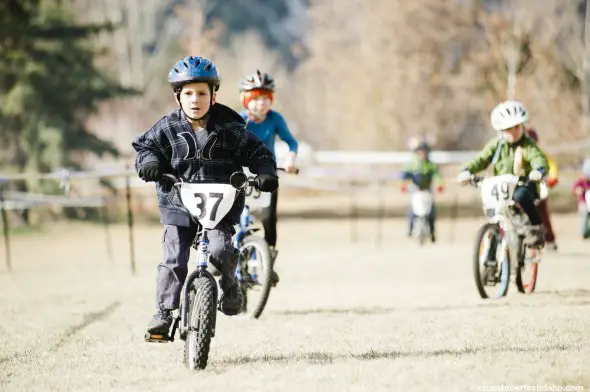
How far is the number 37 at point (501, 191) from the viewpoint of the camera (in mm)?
9328

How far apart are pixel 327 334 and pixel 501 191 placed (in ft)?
8.73

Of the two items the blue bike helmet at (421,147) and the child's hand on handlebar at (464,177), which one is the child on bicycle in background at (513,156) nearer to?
the child's hand on handlebar at (464,177)

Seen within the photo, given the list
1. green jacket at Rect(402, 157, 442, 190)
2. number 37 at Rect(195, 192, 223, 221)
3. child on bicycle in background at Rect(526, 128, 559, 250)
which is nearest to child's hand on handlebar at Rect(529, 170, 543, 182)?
child on bicycle in background at Rect(526, 128, 559, 250)

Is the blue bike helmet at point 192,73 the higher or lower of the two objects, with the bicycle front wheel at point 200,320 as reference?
higher

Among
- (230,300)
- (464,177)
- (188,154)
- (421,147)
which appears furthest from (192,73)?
(421,147)

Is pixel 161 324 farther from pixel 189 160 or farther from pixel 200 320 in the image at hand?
pixel 189 160

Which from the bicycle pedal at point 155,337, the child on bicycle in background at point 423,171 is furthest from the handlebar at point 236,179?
the child on bicycle in background at point 423,171

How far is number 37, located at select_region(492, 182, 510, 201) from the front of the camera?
9328 millimetres

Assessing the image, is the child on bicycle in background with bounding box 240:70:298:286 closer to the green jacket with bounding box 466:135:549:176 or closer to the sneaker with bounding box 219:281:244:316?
the green jacket with bounding box 466:135:549:176

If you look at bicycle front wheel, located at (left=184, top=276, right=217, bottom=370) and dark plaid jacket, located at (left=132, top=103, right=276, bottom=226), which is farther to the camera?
dark plaid jacket, located at (left=132, top=103, right=276, bottom=226)

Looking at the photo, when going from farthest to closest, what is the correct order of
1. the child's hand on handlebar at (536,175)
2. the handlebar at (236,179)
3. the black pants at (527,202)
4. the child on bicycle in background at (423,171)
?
the child on bicycle in background at (423,171) < the black pants at (527,202) < the child's hand on handlebar at (536,175) < the handlebar at (236,179)

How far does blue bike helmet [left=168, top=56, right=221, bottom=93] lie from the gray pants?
0.91 m

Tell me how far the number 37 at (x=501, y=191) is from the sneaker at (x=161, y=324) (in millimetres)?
4113

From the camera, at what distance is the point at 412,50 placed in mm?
41906
